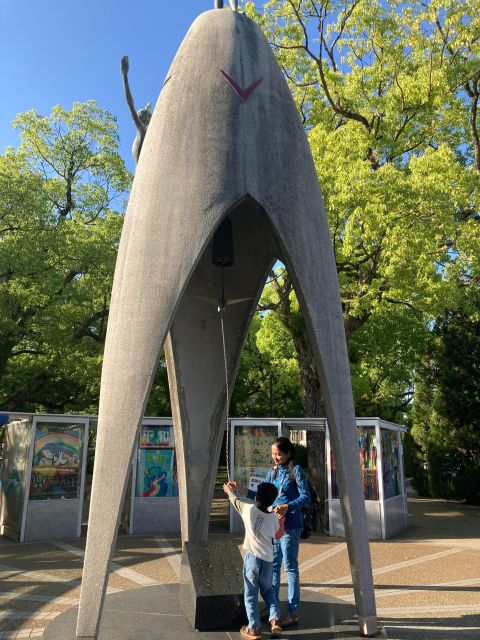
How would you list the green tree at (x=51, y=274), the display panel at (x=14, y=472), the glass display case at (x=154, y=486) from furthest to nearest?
the green tree at (x=51, y=274)
the glass display case at (x=154, y=486)
the display panel at (x=14, y=472)

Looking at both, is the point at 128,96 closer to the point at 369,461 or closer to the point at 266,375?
the point at 369,461

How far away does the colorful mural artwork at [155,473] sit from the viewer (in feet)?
43.5

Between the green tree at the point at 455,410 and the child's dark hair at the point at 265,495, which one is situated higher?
the green tree at the point at 455,410

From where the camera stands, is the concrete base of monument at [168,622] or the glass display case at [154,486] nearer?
the concrete base of monument at [168,622]

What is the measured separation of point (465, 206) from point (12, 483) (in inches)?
538

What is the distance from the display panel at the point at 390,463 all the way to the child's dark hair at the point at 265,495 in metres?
8.94

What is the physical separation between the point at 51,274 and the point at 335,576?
14.4 metres

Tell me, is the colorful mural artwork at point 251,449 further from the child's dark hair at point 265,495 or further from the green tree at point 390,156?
the child's dark hair at point 265,495

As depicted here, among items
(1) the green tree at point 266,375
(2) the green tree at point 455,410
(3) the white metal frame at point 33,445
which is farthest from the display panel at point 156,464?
(2) the green tree at point 455,410

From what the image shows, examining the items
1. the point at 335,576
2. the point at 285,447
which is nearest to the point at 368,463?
the point at 335,576

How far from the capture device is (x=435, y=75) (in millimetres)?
15164

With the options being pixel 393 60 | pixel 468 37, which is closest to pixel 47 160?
pixel 393 60

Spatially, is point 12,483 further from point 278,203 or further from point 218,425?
point 278,203

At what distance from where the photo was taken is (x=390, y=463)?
1386cm
